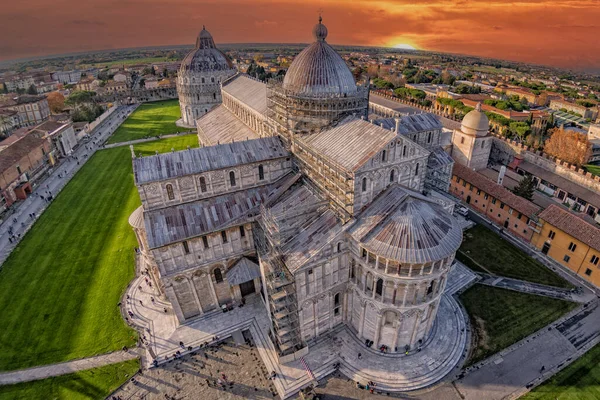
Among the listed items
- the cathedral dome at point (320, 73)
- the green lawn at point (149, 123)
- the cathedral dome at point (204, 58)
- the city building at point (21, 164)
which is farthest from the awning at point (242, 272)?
the cathedral dome at point (204, 58)

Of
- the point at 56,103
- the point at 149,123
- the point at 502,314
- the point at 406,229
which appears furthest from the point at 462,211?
the point at 56,103

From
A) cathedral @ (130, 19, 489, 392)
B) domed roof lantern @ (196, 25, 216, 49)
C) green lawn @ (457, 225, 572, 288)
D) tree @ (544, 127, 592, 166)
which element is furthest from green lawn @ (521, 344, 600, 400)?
domed roof lantern @ (196, 25, 216, 49)

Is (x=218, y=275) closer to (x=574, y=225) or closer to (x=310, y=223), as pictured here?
(x=310, y=223)

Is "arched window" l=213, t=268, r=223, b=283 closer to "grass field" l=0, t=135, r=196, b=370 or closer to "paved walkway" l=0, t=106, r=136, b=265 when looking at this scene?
"grass field" l=0, t=135, r=196, b=370

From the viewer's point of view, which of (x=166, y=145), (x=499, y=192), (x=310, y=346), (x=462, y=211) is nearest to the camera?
(x=310, y=346)

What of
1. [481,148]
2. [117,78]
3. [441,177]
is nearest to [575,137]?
[481,148]

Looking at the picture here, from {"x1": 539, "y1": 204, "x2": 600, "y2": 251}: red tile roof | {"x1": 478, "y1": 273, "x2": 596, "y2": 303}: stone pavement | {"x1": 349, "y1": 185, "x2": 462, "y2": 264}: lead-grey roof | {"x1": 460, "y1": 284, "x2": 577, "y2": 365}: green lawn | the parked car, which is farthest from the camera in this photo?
the parked car
